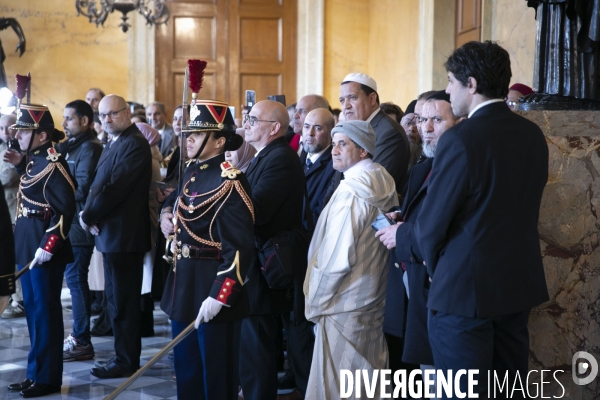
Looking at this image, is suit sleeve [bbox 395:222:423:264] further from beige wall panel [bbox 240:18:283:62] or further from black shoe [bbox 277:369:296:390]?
beige wall panel [bbox 240:18:283:62]

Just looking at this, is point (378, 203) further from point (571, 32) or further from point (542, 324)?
point (571, 32)

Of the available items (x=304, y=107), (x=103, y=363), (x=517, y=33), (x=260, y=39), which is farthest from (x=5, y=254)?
(x=260, y=39)

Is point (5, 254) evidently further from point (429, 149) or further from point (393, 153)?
point (393, 153)

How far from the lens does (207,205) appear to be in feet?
10.7

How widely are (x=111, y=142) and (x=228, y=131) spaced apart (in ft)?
6.38

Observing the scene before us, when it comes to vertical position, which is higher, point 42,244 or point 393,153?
point 393,153

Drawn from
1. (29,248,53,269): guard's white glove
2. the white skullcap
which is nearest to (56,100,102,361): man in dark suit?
(29,248,53,269): guard's white glove

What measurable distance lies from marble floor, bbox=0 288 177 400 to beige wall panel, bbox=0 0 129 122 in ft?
18.8

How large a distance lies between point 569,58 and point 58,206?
9.47 feet

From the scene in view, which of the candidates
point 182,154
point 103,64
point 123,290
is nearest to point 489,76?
point 182,154

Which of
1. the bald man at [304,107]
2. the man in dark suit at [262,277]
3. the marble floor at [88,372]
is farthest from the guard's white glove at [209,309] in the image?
the bald man at [304,107]

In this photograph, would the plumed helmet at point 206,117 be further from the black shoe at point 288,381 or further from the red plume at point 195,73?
the black shoe at point 288,381

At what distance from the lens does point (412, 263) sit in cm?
310

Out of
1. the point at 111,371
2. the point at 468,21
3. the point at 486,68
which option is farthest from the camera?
the point at 468,21
